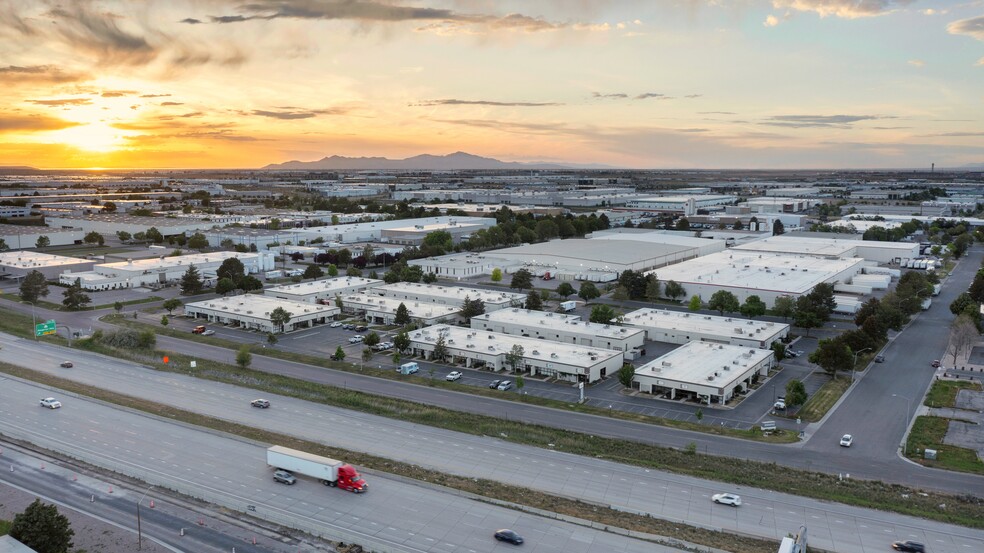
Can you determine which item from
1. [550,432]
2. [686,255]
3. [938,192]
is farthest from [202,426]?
[938,192]

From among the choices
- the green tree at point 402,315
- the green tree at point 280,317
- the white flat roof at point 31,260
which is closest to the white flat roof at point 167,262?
the white flat roof at point 31,260

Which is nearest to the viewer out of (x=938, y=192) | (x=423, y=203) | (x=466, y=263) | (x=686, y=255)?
(x=466, y=263)

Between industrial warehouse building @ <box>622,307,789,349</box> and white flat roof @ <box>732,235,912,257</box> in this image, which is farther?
white flat roof @ <box>732,235,912,257</box>

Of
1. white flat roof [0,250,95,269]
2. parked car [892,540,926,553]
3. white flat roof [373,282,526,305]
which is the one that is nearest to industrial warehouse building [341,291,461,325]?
white flat roof [373,282,526,305]

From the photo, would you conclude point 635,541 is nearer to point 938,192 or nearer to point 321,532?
point 321,532

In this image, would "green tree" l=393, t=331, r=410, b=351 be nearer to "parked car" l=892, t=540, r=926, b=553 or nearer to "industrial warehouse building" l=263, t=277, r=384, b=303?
"industrial warehouse building" l=263, t=277, r=384, b=303

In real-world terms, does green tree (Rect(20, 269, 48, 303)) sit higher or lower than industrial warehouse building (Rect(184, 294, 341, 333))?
higher

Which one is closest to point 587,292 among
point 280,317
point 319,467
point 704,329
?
point 704,329
